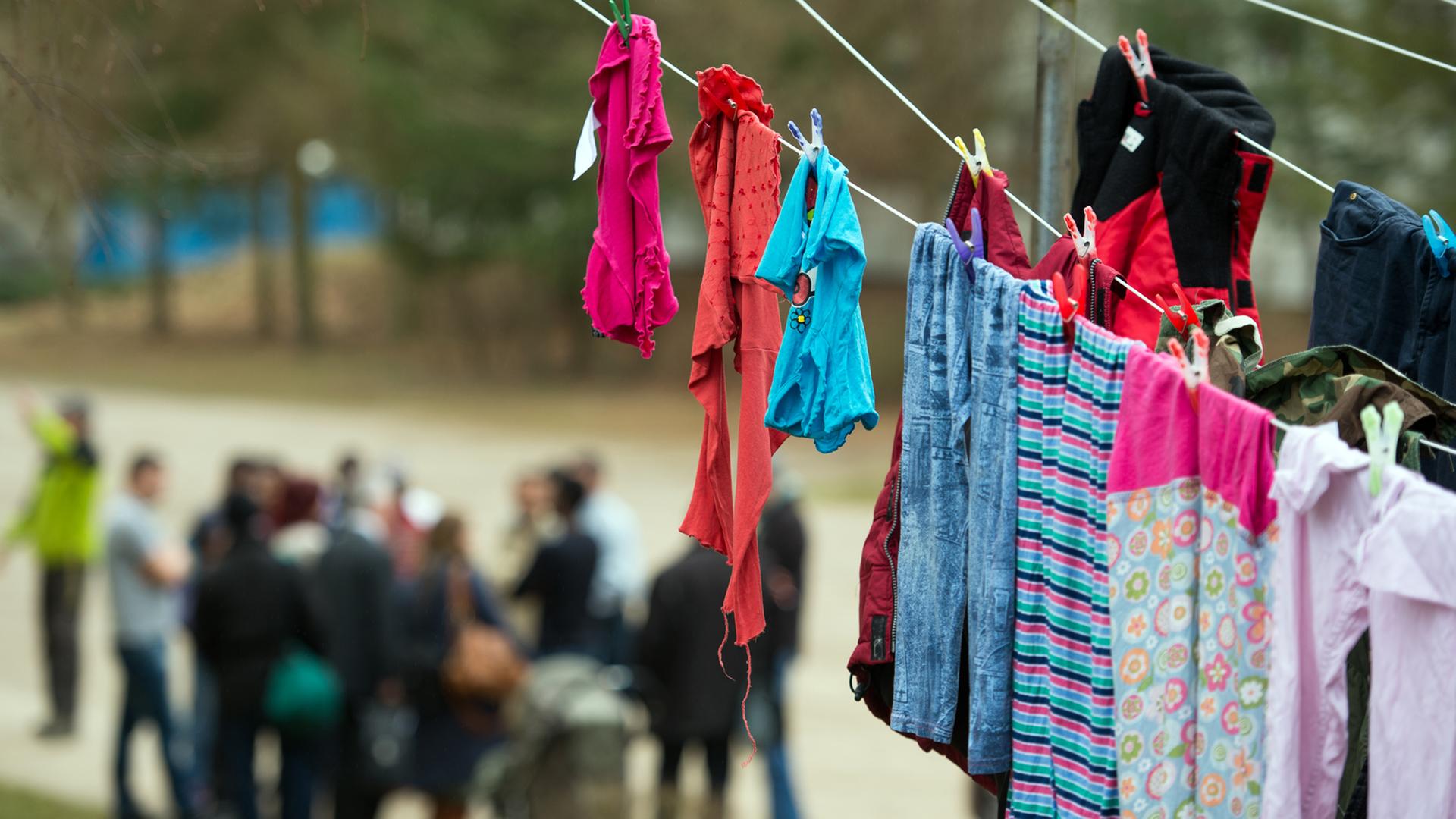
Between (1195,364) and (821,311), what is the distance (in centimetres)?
65

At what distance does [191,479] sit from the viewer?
17172 millimetres

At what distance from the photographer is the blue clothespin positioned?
9.19ft

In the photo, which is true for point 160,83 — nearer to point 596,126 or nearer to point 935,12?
point 935,12

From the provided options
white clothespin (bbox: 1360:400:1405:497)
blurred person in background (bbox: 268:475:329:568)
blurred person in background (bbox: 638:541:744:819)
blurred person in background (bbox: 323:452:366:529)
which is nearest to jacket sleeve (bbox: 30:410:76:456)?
blurred person in background (bbox: 323:452:366:529)

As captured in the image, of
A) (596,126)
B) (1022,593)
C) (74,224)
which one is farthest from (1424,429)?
(74,224)

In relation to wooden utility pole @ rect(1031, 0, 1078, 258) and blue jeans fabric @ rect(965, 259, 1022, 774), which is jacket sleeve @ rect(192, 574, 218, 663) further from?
blue jeans fabric @ rect(965, 259, 1022, 774)

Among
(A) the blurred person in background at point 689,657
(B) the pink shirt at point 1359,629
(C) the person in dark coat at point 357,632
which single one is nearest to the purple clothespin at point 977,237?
(B) the pink shirt at point 1359,629

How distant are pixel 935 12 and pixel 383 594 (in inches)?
663

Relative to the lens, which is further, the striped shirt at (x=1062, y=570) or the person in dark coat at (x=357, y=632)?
the person in dark coat at (x=357, y=632)

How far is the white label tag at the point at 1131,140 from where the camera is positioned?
126 inches

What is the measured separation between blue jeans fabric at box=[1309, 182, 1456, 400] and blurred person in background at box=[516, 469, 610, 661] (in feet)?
14.3

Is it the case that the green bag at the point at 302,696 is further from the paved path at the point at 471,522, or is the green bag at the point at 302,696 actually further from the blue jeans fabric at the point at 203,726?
the paved path at the point at 471,522

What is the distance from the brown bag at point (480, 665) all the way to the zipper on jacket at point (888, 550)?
136 inches

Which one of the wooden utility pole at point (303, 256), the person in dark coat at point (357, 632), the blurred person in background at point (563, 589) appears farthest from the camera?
the wooden utility pole at point (303, 256)
